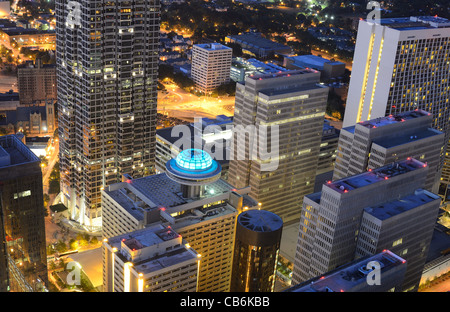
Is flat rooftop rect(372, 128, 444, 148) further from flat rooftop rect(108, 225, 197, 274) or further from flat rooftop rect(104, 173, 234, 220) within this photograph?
flat rooftop rect(108, 225, 197, 274)

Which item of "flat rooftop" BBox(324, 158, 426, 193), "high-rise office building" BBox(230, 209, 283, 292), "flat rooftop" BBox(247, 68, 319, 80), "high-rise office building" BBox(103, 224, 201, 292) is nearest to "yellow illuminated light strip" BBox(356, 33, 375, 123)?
"flat rooftop" BBox(247, 68, 319, 80)

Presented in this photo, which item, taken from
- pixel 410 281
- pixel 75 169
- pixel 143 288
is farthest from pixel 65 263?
pixel 410 281

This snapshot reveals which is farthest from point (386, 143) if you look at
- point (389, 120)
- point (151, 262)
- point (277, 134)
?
point (151, 262)

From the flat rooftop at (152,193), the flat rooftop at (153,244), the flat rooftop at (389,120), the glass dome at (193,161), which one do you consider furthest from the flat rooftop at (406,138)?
the flat rooftop at (153,244)

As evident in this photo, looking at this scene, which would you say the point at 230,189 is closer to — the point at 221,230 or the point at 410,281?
the point at 221,230

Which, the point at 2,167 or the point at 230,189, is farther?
the point at 230,189

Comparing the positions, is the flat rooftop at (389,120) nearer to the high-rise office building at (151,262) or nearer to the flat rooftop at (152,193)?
the flat rooftop at (152,193)
